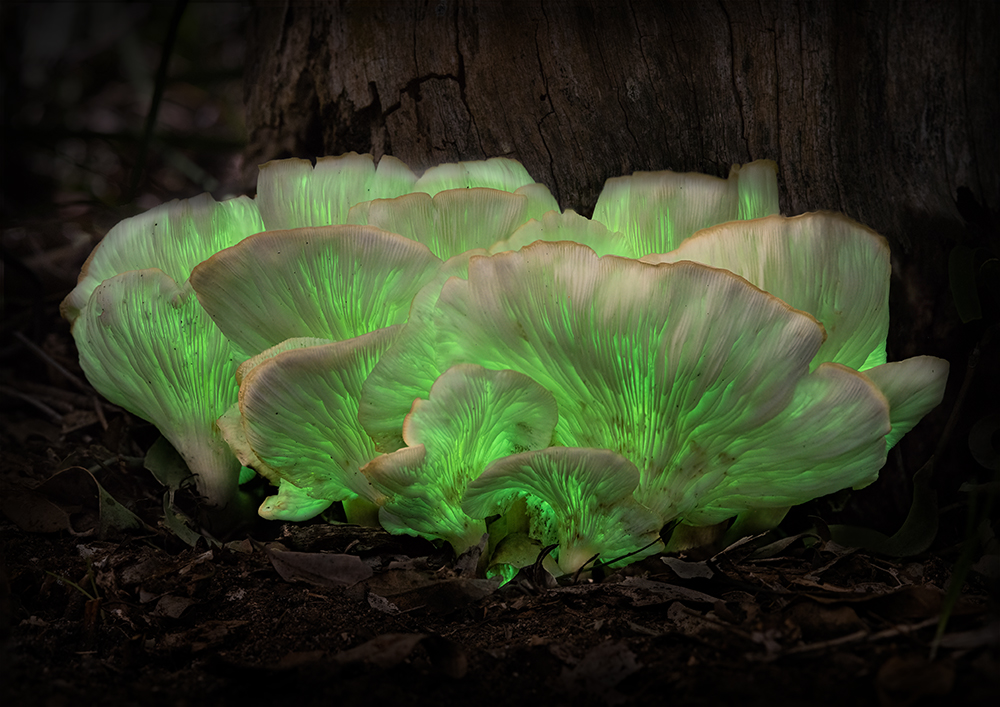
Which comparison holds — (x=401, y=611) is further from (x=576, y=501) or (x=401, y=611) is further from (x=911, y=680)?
(x=911, y=680)

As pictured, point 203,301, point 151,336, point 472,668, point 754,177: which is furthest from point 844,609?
point 151,336

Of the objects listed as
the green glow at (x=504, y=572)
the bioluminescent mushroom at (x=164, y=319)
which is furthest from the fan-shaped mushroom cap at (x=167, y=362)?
the green glow at (x=504, y=572)

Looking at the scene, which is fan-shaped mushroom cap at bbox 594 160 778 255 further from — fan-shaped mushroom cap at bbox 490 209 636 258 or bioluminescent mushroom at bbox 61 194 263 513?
bioluminescent mushroom at bbox 61 194 263 513

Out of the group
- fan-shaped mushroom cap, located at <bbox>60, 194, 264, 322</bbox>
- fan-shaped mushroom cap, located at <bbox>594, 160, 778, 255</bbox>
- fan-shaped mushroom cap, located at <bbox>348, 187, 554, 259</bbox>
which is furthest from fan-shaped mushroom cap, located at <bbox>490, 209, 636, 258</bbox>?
fan-shaped mushroom cap, located at <bbox>60, 194, 264, 322</bbox>

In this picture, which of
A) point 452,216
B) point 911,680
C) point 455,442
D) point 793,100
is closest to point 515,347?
point 455,442

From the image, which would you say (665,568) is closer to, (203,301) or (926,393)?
(926,393)

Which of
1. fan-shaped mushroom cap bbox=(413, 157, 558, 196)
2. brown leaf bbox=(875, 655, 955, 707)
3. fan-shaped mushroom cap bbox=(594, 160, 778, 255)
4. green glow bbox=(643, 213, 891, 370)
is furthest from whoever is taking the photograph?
fan-shaped mushroom cap bbox=(413, 157, 558, 196)
